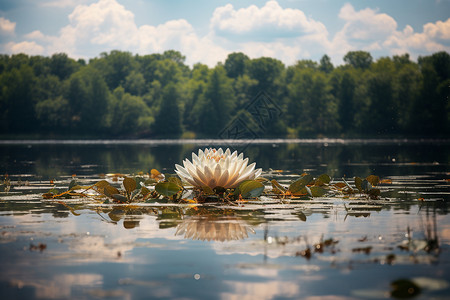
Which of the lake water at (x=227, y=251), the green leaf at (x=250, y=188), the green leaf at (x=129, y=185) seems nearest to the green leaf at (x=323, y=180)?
the green leaf at (x=250, y=188)

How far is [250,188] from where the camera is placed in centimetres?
837

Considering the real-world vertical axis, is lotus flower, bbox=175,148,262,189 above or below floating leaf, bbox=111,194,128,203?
above

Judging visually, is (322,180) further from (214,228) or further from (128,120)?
(128,120)

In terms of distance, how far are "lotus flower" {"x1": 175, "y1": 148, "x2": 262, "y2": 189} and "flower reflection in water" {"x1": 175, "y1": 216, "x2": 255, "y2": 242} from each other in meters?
1.58

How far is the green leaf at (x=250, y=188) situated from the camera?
832cm

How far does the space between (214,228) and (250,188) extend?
2.63 m

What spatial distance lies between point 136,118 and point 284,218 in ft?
321

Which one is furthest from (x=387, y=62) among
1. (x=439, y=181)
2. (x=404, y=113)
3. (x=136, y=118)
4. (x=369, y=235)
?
(x=369, y=235)

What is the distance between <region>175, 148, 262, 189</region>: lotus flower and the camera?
322 inches

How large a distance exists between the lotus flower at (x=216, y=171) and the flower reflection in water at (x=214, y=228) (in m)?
1.58

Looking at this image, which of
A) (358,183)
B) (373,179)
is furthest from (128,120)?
(358,183)

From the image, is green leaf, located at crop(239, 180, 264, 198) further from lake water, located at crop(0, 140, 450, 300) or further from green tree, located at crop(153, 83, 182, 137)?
green tree, located at crop(153, 83, 182, 137)

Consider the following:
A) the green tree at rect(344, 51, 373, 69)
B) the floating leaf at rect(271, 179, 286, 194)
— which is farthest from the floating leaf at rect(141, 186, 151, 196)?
the green tree at rect(344, 51, 373, 69)

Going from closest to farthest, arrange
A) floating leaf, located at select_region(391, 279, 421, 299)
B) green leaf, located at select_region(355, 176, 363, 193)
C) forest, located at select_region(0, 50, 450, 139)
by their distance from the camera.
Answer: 1. floating leaf, located at select_region(391, 279, 421, 299)
2. green leaf, located at select_region(355, 176, 363, 193)
3. forest, located at select_region(0, 50, 450, 139)
